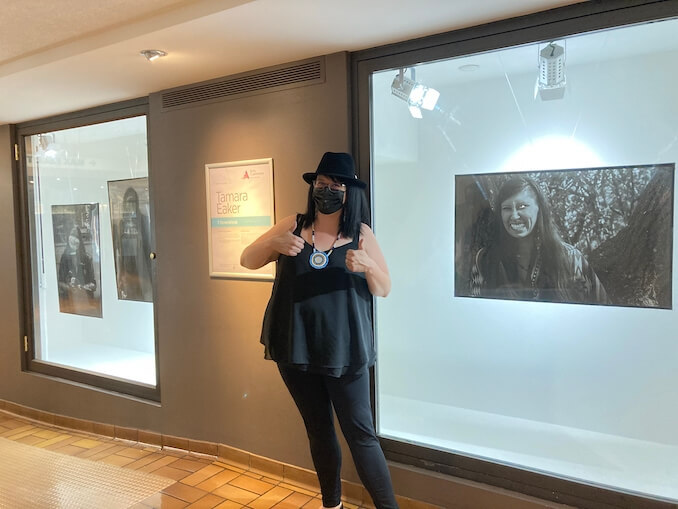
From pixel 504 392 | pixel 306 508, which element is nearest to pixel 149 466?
pixel 306 508

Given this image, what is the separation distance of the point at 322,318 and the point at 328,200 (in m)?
0.46

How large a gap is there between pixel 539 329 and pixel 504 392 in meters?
0.36

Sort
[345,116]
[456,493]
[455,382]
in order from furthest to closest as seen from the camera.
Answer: [455,382], [345,116], [456,493]

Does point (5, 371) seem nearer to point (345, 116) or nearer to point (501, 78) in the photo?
point (345, 116)

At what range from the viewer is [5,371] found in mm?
4066

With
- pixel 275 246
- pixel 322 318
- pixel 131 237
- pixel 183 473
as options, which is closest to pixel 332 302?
pixel 322 318

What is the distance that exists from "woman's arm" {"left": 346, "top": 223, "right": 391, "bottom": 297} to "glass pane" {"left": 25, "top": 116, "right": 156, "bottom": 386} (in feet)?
6.04

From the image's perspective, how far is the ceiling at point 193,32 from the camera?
1.92 m

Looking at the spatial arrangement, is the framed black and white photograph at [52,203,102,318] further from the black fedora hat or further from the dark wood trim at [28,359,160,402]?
the black fedora hat

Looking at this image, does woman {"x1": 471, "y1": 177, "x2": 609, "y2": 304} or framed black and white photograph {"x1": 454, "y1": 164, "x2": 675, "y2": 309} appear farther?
woman {"x1": 471, "y1": 177, "x2": 609, "y2": 304}

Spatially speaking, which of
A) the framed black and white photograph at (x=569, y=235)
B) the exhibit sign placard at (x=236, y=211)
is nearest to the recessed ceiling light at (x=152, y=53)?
the exhibit sign placard at (x=236, y=211)

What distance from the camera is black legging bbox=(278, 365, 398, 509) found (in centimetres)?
205

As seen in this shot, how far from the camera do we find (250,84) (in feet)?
8.82

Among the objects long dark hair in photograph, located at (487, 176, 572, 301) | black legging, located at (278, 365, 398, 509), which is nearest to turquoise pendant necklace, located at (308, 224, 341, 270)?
black legging, located at (278, 365, 398, 509)
